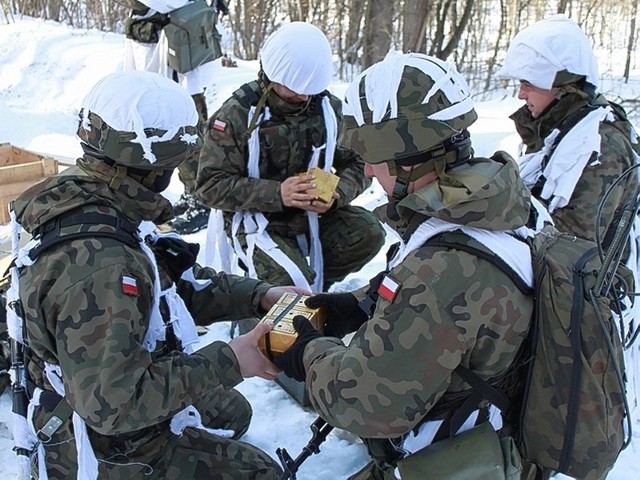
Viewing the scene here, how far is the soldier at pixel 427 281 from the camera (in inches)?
81.7

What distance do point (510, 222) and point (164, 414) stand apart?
1329 mm

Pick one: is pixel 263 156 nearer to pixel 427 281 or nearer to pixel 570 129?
pixel 570 129

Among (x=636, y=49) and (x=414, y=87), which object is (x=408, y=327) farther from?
(x=636, y=49)

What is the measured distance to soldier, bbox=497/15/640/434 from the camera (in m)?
3.74

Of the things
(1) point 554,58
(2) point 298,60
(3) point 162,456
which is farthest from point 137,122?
(1) point 554,58

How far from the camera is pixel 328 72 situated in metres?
4.38

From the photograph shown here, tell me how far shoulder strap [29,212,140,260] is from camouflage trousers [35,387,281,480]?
70 centimetres

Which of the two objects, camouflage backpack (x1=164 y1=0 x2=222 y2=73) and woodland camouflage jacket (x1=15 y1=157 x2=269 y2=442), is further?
camouflage backpack (x1=164 y1=0 x2=222 y2=73)

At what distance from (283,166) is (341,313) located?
1898 millimetres

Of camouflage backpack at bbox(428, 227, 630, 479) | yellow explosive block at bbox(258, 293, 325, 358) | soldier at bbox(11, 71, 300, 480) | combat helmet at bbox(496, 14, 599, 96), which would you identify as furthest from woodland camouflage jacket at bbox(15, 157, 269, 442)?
combat helmet at bbox(496, 14, 599, 96)

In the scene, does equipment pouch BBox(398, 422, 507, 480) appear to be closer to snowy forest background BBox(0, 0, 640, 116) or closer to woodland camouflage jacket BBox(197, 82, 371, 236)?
woodland camouflage jacket BBox(197, 82, 371, 236)

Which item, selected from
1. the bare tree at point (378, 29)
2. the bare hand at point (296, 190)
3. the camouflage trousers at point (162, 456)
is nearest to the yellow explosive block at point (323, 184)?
the bare hand at point (296, 190)

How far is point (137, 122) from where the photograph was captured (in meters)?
2.51

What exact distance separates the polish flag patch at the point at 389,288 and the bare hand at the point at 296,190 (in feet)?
7.31
